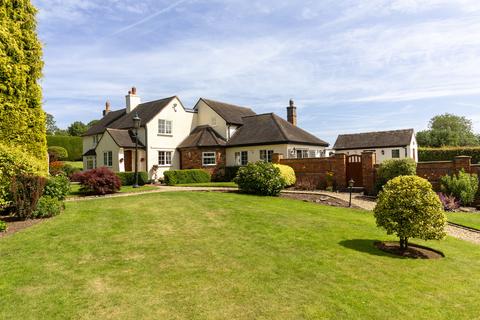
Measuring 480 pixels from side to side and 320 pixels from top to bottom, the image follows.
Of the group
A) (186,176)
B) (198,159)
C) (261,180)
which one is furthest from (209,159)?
(261,180)

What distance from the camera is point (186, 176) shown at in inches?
1115

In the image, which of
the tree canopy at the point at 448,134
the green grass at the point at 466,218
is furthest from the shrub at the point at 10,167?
the tree canopy at the point at 448,134

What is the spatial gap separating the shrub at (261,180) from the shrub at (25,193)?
10.5 meters

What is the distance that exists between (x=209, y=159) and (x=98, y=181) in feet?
47.1

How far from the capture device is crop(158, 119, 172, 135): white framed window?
32250 millimetres

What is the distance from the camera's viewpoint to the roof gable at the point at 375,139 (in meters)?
45.4

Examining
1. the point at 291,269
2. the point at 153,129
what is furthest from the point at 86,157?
the point at 291,269

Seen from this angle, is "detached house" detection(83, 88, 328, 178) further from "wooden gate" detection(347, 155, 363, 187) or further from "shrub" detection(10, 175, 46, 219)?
"shrub" detection(10, 175, 46, 219)

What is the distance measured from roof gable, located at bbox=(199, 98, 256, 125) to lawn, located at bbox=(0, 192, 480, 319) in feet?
81.3

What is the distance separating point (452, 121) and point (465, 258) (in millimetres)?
92474

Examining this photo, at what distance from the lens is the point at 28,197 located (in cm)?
1095

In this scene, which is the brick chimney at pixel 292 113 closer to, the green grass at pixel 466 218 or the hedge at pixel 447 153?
the hedge at pixel 447 153

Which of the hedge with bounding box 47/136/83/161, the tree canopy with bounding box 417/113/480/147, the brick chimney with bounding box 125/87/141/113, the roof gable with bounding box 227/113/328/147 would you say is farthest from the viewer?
the tree canopy with bounding box 417/113/480/147

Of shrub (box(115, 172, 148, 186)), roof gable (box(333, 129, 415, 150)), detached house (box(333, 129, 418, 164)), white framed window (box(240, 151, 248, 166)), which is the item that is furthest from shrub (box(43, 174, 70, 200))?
roof gable (box(333, 129, 415, 150))
